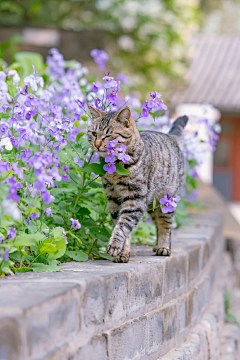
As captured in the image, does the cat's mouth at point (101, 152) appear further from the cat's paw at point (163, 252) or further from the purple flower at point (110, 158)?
the cat's paw at point (163, 252)

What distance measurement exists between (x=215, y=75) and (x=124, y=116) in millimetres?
14391

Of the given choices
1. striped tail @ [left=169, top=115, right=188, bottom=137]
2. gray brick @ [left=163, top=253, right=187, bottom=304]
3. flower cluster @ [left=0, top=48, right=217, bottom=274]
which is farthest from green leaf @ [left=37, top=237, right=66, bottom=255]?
striped tail @ [left=169, top=115, right=188, bottom=137]

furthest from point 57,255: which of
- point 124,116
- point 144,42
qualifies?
point 144,42

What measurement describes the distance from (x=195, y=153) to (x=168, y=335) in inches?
77.5

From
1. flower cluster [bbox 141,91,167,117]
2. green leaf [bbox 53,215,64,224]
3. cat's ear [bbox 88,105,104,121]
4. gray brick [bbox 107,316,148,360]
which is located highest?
flower cluster [bbox 141,91,167,117]

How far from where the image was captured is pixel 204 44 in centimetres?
1761

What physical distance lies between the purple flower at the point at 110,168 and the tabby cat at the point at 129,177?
0.09 metres

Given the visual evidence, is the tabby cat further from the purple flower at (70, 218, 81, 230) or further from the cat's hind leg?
the purple flower at (70, 218, 81, 230)

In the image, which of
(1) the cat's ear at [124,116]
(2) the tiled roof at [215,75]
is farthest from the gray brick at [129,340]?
(2) the tiled roof at [215,75]

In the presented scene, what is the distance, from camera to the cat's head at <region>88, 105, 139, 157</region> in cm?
241

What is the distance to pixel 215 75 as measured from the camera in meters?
16.0

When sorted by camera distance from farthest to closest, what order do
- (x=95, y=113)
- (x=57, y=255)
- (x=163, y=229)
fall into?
(x=163, y=229), (x=95, y=113), (x=57, y=255)

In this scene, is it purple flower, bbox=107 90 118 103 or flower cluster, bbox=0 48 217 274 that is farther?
purple flower, bbox=107 90 118 103

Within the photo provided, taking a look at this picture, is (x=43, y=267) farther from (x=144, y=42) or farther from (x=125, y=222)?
(x=144, y=42)
